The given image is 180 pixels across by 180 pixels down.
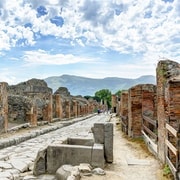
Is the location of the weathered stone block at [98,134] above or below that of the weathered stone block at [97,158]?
above

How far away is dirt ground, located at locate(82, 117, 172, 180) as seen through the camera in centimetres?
636

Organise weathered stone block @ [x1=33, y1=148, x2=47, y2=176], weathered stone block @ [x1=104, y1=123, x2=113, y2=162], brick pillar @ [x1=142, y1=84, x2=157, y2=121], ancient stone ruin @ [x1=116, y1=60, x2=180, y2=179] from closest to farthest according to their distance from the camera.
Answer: ancient stone ruin @ [x1=116, y1=60, x2=180, y2=179] < weathered stone block @ [x1=33, y1=148, x2=47, y2=176] < weathered stone block @ [x1=104, y1=123, x2=113, y2=162] < brick pillar @ [x1=142, y1=84, x2=157, y2=121]

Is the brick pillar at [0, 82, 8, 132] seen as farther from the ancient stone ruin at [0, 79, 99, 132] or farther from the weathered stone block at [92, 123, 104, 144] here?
the weathered stone block at [92, 123, 104, 144]

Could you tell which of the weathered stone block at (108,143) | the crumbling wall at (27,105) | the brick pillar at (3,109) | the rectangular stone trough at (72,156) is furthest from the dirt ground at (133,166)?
the crumbling wall at (27,105)

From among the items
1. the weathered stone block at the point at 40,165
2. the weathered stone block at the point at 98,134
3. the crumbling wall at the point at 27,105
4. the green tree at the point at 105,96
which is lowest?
the weathered stone block at the point at 40,165

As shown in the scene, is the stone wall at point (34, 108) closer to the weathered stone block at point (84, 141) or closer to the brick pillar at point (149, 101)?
the brick pillar at point (149, 101)

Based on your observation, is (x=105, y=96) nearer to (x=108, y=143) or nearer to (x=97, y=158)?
(x=108, y=143)

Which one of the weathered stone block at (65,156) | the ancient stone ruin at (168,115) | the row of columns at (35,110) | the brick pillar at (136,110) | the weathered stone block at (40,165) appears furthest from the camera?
the row of columns at (35,110)

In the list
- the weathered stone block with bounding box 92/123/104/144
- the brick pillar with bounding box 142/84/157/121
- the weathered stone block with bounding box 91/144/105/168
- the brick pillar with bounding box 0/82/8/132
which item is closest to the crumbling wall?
the brick pillar with bounding box 0/82/8/132

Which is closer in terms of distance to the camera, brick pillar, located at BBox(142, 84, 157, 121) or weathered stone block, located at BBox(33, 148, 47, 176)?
weathered stone block, located at BBox(33, 148, 47, 176)

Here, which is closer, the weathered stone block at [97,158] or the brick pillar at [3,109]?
the weathered stone block at [97,158]

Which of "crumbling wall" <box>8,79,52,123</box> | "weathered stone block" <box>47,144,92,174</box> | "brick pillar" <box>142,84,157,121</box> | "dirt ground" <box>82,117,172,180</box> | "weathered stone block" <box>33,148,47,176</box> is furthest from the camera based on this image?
"crumbling wall" <box>8,79,52,123</box>

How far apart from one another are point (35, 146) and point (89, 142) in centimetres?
Result: 340

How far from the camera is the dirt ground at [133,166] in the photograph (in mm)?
6363
